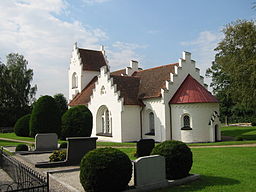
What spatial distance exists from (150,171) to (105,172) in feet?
6.62

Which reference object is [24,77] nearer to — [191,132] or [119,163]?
[191,132]

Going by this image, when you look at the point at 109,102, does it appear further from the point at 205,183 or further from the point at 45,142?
the point at 205,183

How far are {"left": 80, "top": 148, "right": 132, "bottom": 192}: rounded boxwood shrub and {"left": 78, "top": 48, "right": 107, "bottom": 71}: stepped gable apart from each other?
33.8m

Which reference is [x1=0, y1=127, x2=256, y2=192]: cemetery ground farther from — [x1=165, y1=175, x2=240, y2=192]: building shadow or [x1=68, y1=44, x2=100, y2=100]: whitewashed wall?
[x1=68, y1=44, x2=100, y2=100]: whitewashed wall

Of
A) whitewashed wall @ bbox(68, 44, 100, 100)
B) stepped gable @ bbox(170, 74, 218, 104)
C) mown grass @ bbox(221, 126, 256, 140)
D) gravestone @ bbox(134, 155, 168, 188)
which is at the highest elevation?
whitewashed wall @ bbox(68, 44, 100, 100)

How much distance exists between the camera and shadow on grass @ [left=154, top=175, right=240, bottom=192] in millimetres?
9726

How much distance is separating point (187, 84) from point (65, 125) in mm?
15050

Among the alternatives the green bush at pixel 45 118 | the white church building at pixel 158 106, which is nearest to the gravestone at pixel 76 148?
the white church building at pixel 158 106

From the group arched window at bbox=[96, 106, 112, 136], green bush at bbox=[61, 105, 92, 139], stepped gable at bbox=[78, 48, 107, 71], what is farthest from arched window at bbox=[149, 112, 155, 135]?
stepped gable at bbox=[78, 48, 107, 71]

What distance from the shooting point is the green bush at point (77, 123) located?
28.3m

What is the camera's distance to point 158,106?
1147 inches

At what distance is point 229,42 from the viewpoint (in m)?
29.1

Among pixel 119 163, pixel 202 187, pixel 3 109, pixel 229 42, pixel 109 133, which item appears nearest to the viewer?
pixel 119 163

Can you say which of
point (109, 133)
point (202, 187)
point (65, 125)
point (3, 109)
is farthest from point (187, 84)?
point (3, 109)
